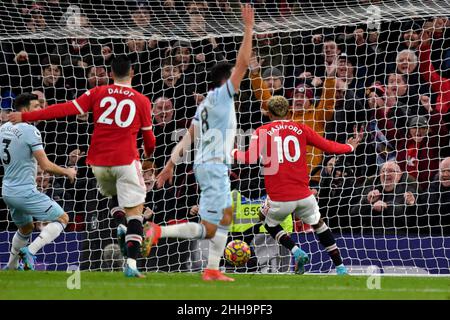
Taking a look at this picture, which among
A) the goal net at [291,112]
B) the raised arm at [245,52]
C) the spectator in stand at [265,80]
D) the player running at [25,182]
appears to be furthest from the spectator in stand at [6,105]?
the raised arm at [245,52]

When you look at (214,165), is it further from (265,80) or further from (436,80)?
(436,80)

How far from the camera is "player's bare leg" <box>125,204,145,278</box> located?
8.80 m

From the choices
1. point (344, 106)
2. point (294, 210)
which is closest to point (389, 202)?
point (344, 106)

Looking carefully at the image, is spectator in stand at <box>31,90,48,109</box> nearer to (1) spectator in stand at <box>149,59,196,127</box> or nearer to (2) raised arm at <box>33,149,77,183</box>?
(1) spectator in stand at <box>149,59,196,127</box>

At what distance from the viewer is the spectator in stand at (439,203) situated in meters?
11.9

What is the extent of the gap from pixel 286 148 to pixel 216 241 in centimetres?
199

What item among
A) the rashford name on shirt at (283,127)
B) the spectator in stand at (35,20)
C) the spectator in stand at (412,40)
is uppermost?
the spectator in stand at (35,20)

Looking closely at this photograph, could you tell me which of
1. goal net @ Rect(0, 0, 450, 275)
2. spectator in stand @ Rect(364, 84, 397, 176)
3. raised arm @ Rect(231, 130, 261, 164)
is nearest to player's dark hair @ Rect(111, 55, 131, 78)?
raised arm @ Rect(231, 130, 261, 164)

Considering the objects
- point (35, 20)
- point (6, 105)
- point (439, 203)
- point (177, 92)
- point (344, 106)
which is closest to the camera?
point (439, 203)

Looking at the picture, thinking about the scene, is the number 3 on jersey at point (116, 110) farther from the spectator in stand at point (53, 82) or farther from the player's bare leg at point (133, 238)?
the spectator in stand at point (53, 82)

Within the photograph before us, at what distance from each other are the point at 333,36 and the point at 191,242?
392 cm

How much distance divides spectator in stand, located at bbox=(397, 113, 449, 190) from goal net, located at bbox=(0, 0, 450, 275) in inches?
0.8

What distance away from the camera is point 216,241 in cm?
865
